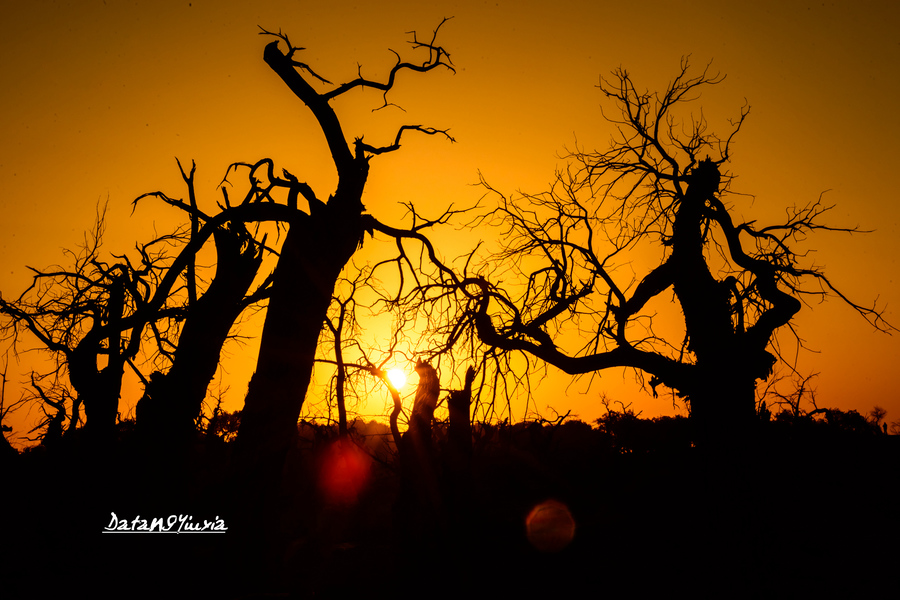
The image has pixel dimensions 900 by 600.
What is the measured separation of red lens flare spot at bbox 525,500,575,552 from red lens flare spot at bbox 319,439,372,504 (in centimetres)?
824

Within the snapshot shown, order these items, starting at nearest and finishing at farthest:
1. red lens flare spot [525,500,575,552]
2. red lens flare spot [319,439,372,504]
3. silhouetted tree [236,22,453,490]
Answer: silhouetted tree [236,22,453,490], red lens flare spot [525,500,575,552], red lens flare spot [319,439,372,504]

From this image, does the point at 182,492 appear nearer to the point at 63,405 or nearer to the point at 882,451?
the point at 63,405

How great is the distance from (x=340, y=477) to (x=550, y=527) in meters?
11.0

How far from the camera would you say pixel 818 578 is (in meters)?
5.76

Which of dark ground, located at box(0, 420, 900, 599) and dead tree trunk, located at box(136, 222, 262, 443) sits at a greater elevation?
dead tree trunk, located at box(136, 222, 262, 443)

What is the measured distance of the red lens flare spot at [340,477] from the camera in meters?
17.5

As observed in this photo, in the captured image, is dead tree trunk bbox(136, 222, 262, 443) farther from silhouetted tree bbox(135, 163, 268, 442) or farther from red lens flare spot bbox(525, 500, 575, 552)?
red lens flare spot bbox(525, 500, 575, 552)

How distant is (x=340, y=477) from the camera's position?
18.3m

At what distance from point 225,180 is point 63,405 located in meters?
7.23

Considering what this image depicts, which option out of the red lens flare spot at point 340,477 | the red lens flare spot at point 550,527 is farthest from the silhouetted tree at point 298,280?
the red lens flare spot at point 340,477

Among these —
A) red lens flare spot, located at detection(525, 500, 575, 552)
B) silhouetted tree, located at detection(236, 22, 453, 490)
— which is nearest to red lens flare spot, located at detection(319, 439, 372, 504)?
red lens flare spot, located at detection(525, 500, 575, 552)

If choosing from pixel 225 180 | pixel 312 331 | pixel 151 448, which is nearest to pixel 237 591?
pixel 151 448

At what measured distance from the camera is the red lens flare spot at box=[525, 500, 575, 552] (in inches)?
319

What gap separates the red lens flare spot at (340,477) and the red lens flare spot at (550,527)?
8.24m
